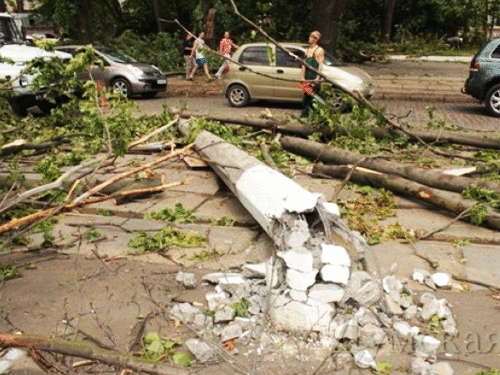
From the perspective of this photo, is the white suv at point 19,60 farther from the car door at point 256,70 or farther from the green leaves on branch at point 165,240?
the green leaves on branch at point 165,240

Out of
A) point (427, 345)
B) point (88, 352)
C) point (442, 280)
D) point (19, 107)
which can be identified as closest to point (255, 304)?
point (427, 345)

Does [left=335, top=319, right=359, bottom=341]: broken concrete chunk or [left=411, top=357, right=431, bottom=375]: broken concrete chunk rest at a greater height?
[left=335, top=319, right=359, bottom=341]: broken concrete chunk

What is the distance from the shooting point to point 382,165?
25.9 feet

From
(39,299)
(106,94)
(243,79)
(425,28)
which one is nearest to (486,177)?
(106,94)

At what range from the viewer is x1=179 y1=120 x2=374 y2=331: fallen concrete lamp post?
461 centimetres

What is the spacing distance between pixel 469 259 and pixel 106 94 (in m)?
4.23

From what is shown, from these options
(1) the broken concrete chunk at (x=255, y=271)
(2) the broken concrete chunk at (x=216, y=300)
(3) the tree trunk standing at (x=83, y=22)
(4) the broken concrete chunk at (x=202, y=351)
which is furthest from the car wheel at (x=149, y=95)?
(4) the broken concrete chunk at (x=202, y=351)

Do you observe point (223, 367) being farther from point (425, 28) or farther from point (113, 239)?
point (425, 28)

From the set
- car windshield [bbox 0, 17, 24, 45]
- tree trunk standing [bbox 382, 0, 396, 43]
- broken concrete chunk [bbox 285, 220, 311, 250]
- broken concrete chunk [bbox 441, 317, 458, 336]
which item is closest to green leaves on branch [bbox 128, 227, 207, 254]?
broken concrete chunk [bbox 285, 220, 311, 250]

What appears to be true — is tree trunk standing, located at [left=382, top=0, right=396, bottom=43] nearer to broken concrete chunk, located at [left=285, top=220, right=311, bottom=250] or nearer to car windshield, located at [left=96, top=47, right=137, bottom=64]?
car windshield, located at [left=96, top=47, right=137, bottom=64]

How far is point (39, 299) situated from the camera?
5211mm

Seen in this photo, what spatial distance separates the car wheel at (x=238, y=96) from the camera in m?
15.7

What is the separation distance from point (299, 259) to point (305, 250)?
10cm

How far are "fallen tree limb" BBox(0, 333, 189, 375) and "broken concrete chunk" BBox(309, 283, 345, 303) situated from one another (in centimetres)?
126
